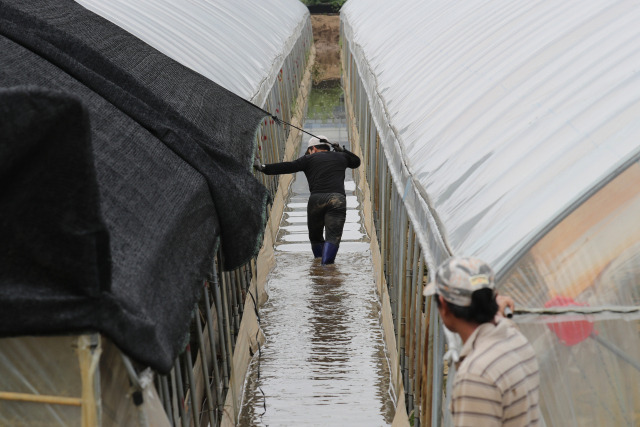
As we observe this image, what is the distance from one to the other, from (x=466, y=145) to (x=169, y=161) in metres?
1.88

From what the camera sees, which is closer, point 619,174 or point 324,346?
point 619,174

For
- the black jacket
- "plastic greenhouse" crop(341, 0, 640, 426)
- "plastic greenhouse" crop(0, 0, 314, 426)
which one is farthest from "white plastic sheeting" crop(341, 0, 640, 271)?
the black jacket

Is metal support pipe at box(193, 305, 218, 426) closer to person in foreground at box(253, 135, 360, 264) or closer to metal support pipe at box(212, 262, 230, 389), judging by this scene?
metal support pipe at box(212, 262, 230, 389)

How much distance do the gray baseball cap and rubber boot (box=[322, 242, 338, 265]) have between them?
7.74m

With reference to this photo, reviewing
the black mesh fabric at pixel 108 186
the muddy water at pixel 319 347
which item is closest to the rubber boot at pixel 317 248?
the muddy water at pixel 319 347

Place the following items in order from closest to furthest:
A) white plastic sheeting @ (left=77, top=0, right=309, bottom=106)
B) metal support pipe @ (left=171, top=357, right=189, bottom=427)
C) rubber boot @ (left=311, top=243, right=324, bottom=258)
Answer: metal support pipe @ (left=171, top=357, right=189, bottom=427), white plastic sheeting @ (left=77, top=0, right=309, bottom=106), rubber boot @ (left=311, top=243, right=324, bottom=258)

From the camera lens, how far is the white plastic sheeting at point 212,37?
9.65 metres

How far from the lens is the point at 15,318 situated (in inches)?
132

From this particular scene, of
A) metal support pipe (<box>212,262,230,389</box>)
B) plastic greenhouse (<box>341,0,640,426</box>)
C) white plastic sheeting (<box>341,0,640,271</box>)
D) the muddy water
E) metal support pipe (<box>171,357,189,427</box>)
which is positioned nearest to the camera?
plastic greenhouse (<box>341,0,640,426</box>)

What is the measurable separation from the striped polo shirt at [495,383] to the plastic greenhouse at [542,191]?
0.46 m

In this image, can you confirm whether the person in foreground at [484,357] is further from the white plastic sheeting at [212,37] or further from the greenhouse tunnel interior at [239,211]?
the white plastic sheeting at [212,37]

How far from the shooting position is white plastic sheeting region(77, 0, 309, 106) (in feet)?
31.7

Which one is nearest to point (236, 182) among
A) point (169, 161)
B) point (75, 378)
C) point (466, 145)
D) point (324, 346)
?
point (169, 161)

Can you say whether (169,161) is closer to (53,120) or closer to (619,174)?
(53,120)
